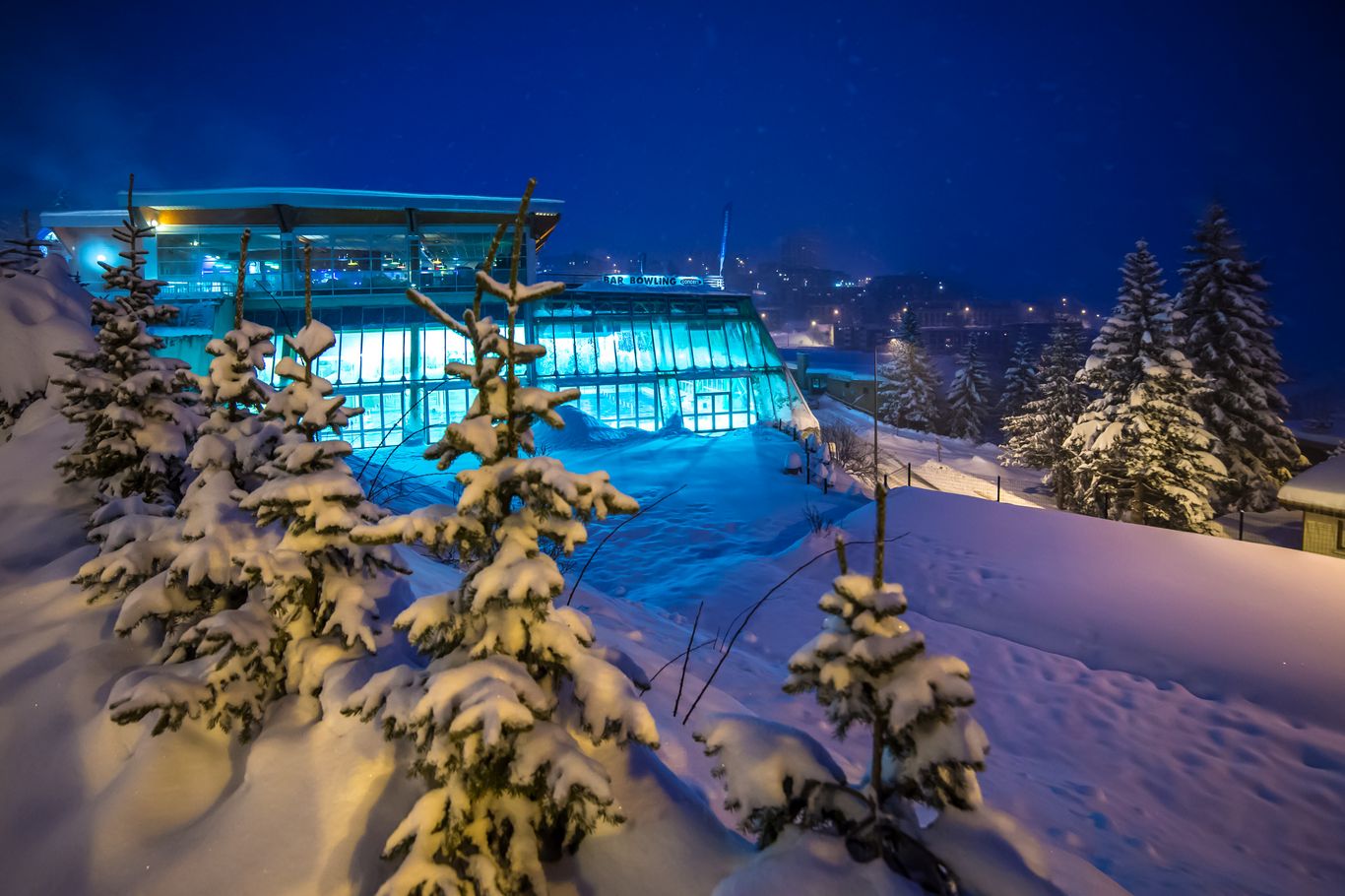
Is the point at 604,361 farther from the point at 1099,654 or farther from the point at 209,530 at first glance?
the point at 209,530

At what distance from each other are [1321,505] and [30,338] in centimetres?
1882

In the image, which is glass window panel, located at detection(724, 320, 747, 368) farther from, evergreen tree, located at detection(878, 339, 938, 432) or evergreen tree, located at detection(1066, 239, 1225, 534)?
evergreen tree, located at detection(878, 339, 938, 432)

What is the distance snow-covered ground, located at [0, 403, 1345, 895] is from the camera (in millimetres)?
2705

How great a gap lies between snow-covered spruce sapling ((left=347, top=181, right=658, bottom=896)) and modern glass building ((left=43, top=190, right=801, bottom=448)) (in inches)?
843

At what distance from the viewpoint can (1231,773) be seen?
589 cm

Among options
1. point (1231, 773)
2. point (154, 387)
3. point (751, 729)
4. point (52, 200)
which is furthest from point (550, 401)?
point (52, 200)

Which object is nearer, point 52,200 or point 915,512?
point 915,512

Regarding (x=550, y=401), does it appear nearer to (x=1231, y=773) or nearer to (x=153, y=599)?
(x=153, y=599)

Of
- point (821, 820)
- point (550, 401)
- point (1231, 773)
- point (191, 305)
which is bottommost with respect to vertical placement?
point (1231, 773)

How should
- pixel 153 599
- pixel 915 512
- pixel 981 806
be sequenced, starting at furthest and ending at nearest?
pixel 915 512
pixel 153 599
pixel 981 806

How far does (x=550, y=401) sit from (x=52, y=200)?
10750cm

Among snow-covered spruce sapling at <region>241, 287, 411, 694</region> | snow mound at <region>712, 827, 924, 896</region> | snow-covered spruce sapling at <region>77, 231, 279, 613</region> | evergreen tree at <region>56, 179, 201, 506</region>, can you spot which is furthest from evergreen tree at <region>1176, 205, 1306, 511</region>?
evergreen tree at <region>56, 179, 201, 506</region>

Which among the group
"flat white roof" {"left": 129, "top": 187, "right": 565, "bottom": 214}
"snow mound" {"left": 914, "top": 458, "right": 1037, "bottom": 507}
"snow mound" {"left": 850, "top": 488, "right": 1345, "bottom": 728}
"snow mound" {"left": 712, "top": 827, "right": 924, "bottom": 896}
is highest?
"flat white roof" {"left": 129, "top": 187, "right": 565, "bottom": 214}

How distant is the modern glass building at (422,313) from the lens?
23.4m
